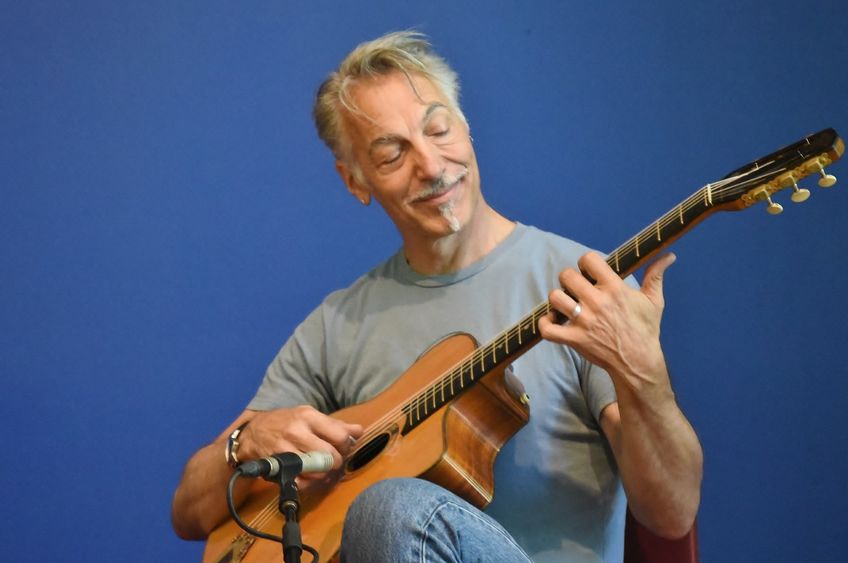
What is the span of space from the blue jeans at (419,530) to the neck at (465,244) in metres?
0.57

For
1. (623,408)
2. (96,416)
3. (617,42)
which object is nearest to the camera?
(623,408)

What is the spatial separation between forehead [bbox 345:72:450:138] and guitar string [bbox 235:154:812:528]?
0.44 metres

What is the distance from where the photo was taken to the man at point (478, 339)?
1343 millimetres

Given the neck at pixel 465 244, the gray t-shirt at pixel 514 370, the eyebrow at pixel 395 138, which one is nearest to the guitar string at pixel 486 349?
the gray t-shirt at pixel 514 370

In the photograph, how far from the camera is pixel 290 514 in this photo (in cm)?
131

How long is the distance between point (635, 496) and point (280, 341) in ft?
3.39

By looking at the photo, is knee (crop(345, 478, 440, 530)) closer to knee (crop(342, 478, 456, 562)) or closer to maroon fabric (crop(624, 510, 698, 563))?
knee (crop(342, 478, 456, 562))

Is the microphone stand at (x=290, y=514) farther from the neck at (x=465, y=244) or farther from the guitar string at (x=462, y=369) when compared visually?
the neck at (x=465, y=244)

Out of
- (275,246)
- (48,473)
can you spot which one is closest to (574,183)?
(275,246)

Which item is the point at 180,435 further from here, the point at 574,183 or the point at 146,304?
the point at 574,183

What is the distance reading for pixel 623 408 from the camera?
1.40 metres

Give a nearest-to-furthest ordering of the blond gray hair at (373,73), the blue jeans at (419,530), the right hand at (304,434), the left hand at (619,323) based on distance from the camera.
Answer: the blue jeans at (419,530), the left hand at (619,323), the right hand at (304,434), the blond gray hair at (373,73)

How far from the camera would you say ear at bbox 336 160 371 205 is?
1931 mm

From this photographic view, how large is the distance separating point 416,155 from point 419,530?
720 mm
